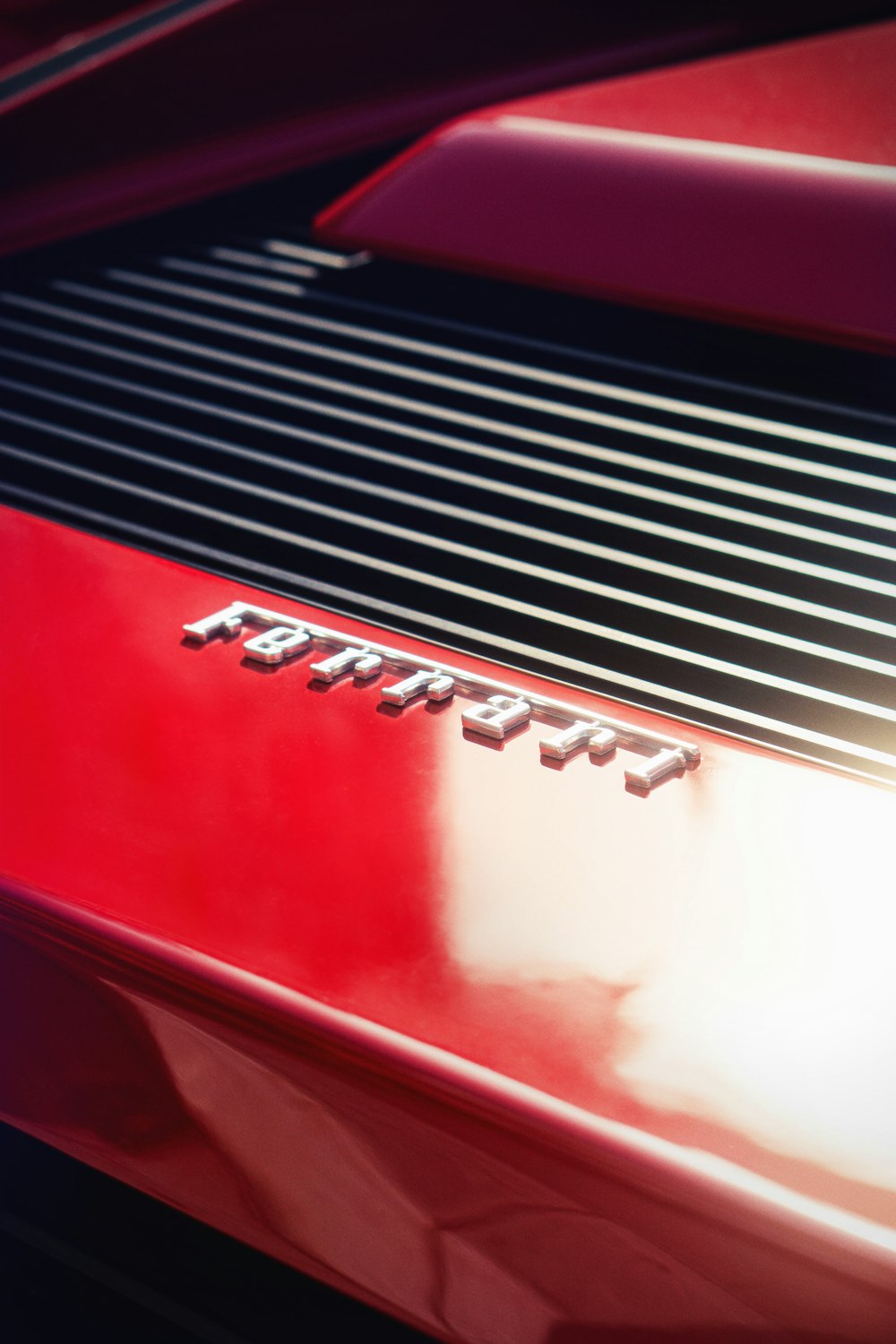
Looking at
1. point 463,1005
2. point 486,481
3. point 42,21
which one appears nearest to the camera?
point 463,1005

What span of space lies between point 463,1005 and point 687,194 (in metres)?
0.92

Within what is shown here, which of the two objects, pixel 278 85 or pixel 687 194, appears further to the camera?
pixel 278 85

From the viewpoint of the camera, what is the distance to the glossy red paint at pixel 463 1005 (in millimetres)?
624

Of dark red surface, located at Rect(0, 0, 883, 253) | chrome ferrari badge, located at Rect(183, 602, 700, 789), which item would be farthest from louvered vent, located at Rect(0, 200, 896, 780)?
dark red surface, located at Rect(0, 0, 883, 253)

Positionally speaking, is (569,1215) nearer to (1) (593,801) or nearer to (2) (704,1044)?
(2) (704,1044)

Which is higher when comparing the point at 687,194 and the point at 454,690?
the point at 687,194

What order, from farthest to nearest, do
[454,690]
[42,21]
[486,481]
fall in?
[42,21]
[486,481]
[454,690]

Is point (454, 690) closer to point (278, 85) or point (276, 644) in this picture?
point (276, 644)

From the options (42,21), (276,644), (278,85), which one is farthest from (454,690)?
(42,21)

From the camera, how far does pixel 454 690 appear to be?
1.00 metres

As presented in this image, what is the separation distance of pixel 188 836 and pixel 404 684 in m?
0.22

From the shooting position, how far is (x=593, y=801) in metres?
0.87

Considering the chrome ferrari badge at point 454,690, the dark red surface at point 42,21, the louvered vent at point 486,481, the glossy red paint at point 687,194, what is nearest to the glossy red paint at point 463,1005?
the chrome ferrari badge at point 454,690

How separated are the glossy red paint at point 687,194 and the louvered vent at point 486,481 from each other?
0.10 m
